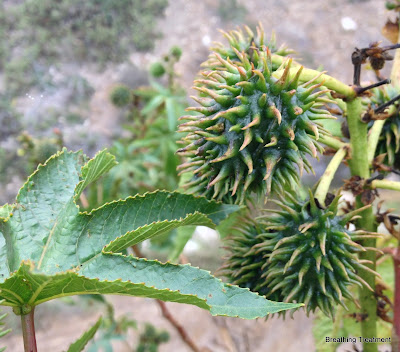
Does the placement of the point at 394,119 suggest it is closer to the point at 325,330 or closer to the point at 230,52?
the point at 230,52

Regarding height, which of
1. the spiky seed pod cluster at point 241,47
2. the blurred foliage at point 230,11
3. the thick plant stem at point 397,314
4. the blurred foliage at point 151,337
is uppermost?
the blurred foliage at point 230,11

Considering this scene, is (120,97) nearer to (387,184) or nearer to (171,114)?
(171,114)

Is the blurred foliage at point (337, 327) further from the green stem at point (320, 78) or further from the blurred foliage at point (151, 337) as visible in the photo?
the blurred foliage at point (151, 337)

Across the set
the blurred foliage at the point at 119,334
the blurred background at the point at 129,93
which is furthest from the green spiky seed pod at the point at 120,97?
the blurred foliage at the point at 119,334

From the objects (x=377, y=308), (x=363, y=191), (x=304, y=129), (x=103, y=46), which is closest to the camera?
(x=304, y=129)

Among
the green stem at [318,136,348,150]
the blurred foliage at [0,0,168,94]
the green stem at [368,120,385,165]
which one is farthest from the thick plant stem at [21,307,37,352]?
the blurred foliage at [0,0,168,94]

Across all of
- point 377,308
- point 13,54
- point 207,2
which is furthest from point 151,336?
point 207,2
